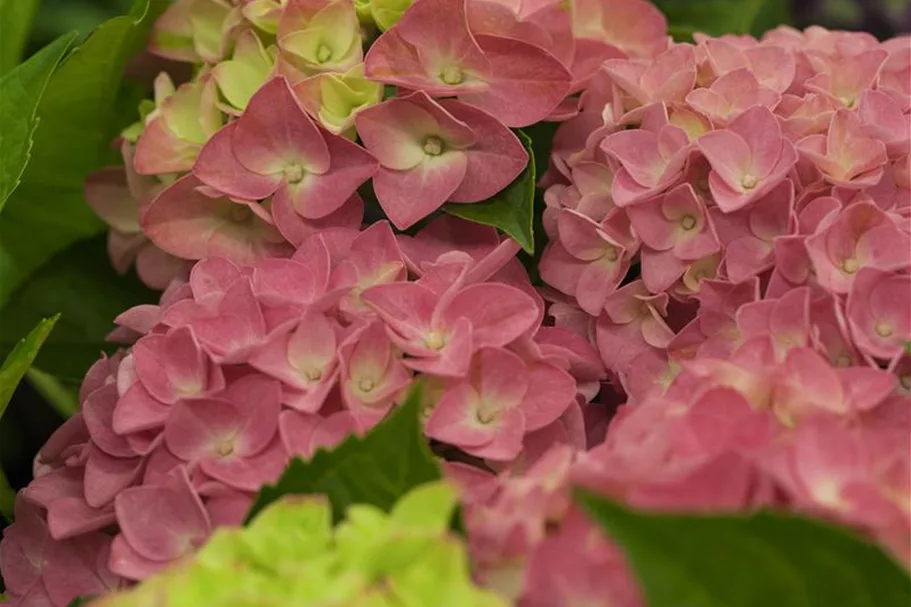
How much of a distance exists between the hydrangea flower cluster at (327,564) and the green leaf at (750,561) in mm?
35

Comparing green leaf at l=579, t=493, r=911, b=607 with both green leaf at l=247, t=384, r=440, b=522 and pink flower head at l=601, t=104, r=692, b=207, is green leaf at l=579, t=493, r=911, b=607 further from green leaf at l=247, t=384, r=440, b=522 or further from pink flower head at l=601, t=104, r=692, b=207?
pink flower head at l=601, t=104, r=692, b=207

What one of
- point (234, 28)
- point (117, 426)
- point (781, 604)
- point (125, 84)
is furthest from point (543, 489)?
point (125, 84)

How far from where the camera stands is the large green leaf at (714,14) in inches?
28.0

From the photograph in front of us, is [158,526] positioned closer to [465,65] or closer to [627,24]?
[465,65]

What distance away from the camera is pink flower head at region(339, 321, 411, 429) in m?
0.39

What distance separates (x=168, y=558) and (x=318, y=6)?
22cm

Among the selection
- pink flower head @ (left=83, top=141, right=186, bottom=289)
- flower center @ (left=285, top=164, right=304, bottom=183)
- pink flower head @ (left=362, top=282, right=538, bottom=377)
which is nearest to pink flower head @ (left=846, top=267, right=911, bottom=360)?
pink flower head @ (left=362, top=282, right=538, bottom=377)

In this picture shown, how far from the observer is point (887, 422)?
0.36 m

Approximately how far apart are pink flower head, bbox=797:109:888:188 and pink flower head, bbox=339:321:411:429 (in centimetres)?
16

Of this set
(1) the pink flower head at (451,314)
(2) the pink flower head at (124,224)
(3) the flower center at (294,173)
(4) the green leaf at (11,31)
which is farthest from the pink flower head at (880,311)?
(4) the green leaf at (11,31)

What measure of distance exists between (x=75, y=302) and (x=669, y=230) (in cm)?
32

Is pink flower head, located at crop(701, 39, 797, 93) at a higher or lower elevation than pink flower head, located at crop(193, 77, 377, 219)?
higher

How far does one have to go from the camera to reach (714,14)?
2.36 ft

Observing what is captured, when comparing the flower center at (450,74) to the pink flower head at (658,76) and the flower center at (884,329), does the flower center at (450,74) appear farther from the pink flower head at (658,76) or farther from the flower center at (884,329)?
the flower center at (884,329)
